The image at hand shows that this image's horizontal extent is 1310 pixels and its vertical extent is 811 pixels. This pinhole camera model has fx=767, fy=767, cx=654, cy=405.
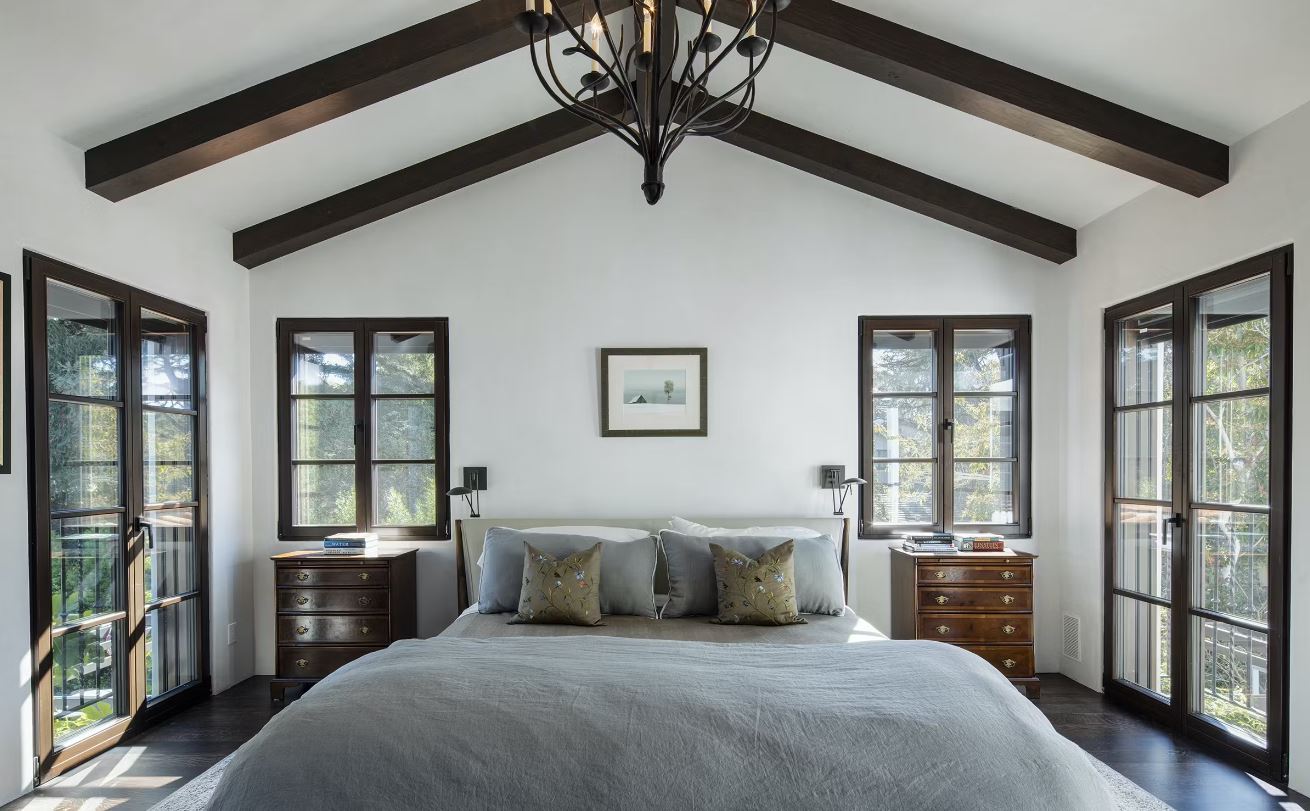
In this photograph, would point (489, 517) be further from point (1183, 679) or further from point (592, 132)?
point (1183, 679)

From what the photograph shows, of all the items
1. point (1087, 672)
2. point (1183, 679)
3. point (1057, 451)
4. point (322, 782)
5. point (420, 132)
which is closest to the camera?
point (322, 782)

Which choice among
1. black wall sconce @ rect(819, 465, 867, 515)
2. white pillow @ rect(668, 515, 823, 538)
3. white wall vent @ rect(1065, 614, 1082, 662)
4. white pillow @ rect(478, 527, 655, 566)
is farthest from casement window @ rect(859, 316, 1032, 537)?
white pillow @ rect(478, 527, 655, 566)

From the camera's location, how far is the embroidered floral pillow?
3.40 meters

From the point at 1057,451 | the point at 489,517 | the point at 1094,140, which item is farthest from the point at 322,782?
the point at 1057,451

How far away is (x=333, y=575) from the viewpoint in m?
4.18

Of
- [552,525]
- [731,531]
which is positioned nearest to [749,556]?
[731,531]

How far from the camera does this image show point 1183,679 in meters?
3.60

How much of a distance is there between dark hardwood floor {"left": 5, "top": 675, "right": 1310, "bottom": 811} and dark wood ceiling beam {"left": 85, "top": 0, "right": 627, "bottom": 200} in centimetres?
250

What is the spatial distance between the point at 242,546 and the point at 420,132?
2635 mm

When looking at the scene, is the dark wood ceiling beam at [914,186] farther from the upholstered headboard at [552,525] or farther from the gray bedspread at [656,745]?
the gray bedspread at [656,745]

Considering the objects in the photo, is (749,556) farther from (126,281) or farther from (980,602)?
(126,281)

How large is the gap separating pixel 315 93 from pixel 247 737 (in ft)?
9.70

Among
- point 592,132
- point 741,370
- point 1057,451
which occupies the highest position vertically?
point 592,132

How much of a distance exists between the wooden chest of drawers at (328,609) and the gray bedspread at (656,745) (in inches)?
76.6
